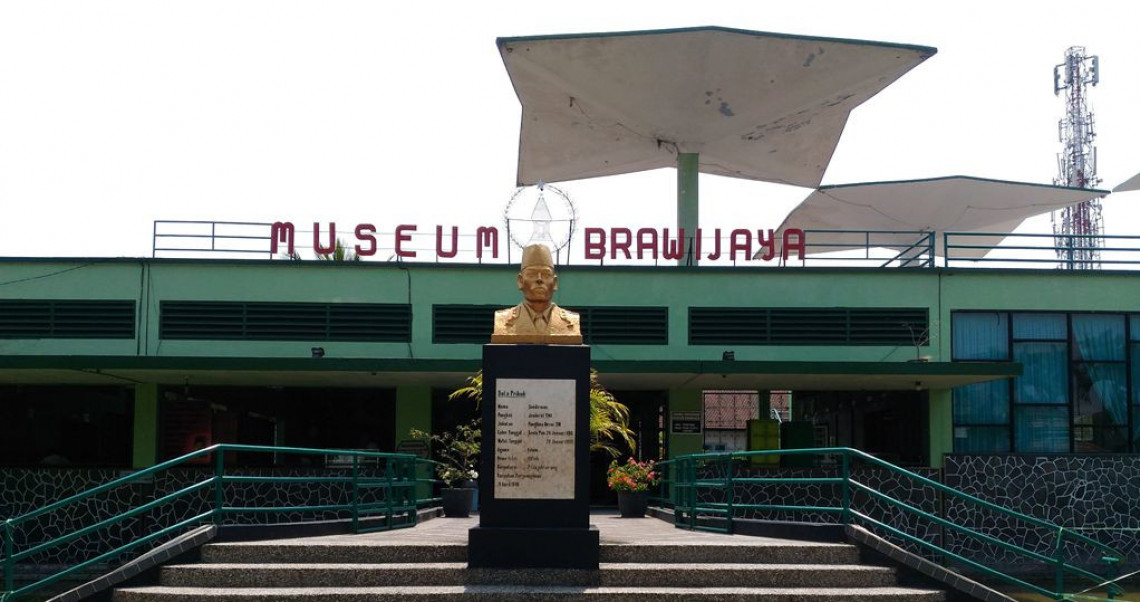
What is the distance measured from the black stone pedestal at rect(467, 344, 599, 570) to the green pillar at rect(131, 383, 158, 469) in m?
14.8

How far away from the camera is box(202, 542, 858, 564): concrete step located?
12.4 meters

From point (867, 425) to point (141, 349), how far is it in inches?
590

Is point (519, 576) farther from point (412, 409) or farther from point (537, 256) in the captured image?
point (412, 409)

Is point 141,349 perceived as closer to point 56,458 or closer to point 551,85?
point 56,458

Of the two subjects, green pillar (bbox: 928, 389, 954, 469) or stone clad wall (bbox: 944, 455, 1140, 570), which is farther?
green pillar (bbox: 928, 389, 954, 469)

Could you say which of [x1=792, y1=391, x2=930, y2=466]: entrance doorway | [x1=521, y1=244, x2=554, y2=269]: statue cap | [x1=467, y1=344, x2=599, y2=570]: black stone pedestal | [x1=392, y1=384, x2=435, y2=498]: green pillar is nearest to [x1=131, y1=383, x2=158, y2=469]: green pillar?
[x1=392, y1=384, x2=435, y2=498]: green pillar

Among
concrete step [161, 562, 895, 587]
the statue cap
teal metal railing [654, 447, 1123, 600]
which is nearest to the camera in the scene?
concrete step [161, 562, 895, 587]

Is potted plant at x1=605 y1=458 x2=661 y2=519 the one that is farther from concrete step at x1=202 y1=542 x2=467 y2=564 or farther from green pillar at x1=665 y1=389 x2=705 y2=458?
concrete step at x1=202 y1=542 x2=467 y2=564

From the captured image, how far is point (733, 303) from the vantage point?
2561 centimetres

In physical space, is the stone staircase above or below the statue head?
below

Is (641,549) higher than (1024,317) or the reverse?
the reverse

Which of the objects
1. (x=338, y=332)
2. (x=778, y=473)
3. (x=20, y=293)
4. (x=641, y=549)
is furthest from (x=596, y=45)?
(x=641, y=549)

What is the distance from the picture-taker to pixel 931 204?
36969mm

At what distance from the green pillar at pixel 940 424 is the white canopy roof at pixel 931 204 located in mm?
9290
